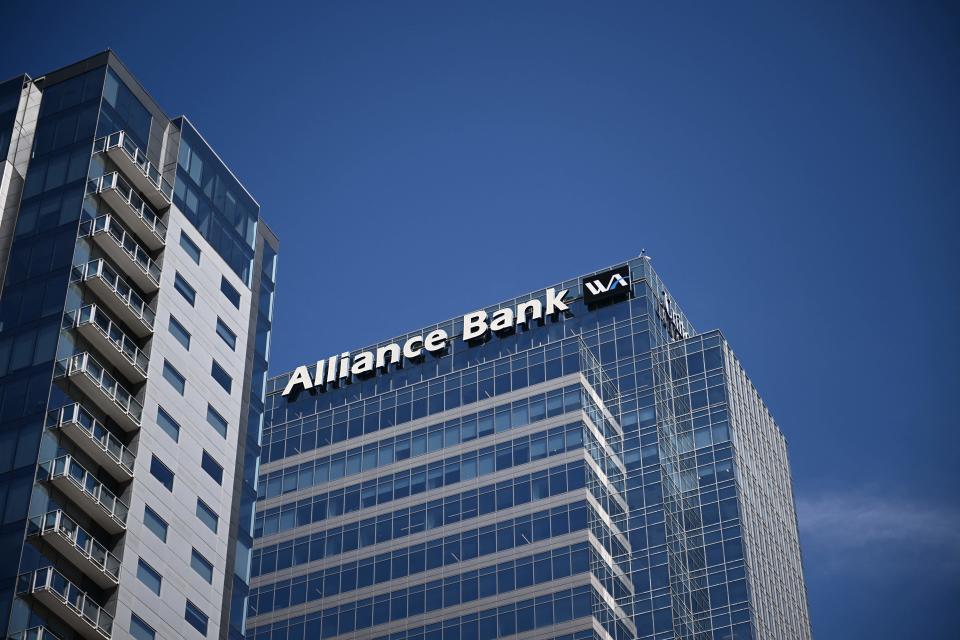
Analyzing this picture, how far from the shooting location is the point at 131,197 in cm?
10394

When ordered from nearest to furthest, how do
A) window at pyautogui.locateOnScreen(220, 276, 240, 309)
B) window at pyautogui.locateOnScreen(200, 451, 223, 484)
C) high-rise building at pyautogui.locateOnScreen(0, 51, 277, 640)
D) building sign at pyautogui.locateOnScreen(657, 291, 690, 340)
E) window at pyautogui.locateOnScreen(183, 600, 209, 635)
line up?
high-rise building at pyautogui.locateOnScreen(0, 51, 277, 640), window at pyautogui.locateOnScreen(183, 600, 209, 635), window at pyautogui.locateOnScreen(200, 451, 223, 484), window at pyautogui.locateOnScreen(220, 276, 240, 309), building sign at pyautogui.locateOnScreen(657, 291, 690, 340)

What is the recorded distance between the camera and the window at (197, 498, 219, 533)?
100m

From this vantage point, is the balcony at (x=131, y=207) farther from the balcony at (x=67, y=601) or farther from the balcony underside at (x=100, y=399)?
the balcony at (x=67, y=601)

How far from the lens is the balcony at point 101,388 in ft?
308

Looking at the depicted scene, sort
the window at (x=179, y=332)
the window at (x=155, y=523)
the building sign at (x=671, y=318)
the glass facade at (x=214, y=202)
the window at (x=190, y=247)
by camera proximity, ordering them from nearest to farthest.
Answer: the window at (x=155, y=523) → the window at (x=179, y=332) → the window at (x=190, y=247) → the glass facade at (x=214, y=202) → the building sign at (x=671, y=318)

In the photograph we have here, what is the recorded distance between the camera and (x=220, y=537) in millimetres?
101312

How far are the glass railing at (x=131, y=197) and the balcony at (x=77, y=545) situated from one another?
72.7 ft

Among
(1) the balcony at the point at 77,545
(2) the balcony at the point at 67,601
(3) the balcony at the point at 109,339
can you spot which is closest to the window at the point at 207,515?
(3) the balcony at the point at 109,339

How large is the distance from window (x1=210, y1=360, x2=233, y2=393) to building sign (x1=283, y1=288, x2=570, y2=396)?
73.1 meters

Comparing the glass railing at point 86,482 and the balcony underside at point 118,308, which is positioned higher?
the balcony underside at point 118,308

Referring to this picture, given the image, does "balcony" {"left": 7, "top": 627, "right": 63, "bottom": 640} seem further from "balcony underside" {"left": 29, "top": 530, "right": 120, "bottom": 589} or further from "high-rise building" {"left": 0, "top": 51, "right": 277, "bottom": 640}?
"balcony underside" {"left": 29, "top": 530, "right": 120, "bottom": 589}

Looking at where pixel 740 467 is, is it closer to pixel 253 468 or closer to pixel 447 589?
pixel 447 589

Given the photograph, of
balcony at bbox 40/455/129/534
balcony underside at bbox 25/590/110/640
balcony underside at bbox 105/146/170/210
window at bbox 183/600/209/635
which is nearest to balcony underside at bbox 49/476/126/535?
balcony at bbox 40/455/129/534

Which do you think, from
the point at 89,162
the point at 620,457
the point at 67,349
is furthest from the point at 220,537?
the point at 620,457
